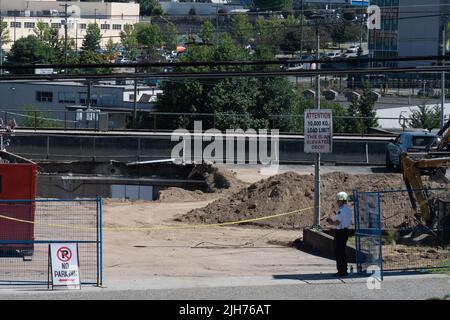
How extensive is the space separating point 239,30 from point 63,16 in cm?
3088

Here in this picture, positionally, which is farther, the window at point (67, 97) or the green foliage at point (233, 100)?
A: the window at point (67, 97)

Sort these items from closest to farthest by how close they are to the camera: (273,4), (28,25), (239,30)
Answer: (239,30), (28,25), (273,4)

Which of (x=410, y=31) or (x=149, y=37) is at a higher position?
(x=149, y=37)

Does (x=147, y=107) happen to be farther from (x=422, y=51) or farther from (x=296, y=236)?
(x=296, y=236)

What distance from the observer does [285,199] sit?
32.0 metres

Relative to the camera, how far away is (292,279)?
65.3ft

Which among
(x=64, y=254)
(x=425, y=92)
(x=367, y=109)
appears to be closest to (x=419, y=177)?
(x=64, y=254)

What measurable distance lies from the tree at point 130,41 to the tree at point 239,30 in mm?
12733

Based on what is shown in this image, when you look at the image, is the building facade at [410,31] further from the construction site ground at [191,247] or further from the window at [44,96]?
the construction site ground at [191,247]

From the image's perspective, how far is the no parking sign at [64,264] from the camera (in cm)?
1827

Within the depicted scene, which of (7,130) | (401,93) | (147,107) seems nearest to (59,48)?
(147,107)

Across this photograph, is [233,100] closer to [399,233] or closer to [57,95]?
[57,95]

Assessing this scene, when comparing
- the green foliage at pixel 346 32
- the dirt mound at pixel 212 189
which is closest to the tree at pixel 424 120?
the dirt mound at pixel 212 189

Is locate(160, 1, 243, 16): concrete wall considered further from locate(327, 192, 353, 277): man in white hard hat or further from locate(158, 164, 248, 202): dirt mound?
locate(327, 192, 353, 277): man in white hard hat
